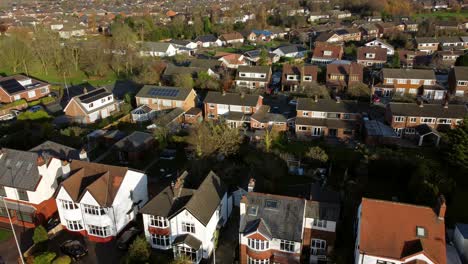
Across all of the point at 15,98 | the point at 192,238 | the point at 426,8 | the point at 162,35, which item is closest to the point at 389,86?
the point at 192,238

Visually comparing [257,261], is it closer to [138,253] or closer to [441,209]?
[138,253]

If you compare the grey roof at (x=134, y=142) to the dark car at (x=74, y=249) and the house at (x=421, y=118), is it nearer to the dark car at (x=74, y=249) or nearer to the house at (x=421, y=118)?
the dark car at (x=74, y=249)

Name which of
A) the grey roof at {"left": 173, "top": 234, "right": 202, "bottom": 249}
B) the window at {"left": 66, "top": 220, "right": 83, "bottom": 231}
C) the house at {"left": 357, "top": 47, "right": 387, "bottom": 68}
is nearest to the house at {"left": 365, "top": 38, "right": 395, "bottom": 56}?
the house at {"left": 357, "top": 47, "right": 387, "bottom": 68}

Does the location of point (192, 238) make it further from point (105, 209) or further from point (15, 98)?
point (15, 98)

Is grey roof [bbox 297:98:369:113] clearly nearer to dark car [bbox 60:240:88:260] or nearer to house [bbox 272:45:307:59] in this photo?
dark car [bbox 60:240:88:260]

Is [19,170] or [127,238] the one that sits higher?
[19,170]

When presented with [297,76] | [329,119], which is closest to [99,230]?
[329,119]

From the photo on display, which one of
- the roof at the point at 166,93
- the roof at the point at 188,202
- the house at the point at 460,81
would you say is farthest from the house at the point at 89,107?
the house at the point at 460,81
